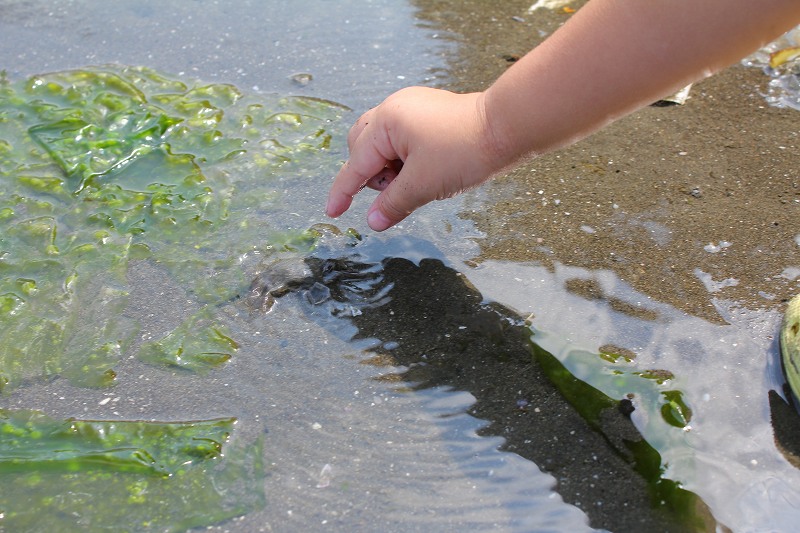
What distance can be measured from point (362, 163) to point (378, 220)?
0.15 m

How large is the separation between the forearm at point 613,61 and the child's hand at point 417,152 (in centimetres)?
6

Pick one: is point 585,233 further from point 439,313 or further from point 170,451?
point 170,451


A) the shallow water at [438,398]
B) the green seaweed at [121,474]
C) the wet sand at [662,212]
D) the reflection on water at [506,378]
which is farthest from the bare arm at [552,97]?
the green seaweed at [121,474]

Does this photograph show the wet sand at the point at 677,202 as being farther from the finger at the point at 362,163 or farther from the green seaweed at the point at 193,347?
the green seaweed at the point at 193,347

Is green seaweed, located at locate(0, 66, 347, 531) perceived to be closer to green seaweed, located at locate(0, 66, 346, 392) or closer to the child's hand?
green seaweed, located at locate(0, 66, 346, 392)

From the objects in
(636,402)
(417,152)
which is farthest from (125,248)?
(636,402)

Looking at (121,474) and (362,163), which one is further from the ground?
(362,163)

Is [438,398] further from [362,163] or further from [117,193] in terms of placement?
[117,193]

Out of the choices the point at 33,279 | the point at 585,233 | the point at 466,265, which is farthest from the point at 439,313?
the point at 33,279

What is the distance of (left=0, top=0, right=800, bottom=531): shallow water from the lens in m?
1.65

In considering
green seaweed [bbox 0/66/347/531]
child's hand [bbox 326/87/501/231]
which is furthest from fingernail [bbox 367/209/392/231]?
green seaweed [bbox 0/66/347/531]

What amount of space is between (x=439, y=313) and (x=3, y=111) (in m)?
1.77

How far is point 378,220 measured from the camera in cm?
206

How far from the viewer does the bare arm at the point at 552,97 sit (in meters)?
1.48
